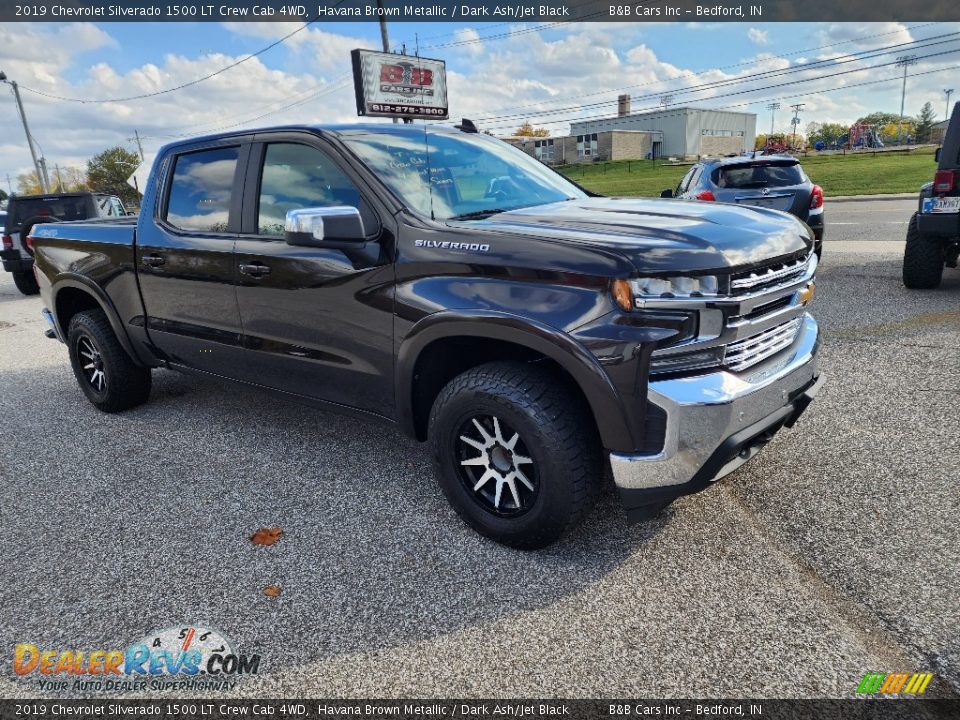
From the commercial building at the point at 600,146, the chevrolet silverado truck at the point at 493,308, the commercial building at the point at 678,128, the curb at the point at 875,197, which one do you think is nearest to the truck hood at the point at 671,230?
the chevrolet silverado truck at the point at 493,308

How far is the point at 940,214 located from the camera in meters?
6.66

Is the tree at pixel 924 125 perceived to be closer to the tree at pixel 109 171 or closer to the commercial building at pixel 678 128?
the commercial building at pixel 678 128

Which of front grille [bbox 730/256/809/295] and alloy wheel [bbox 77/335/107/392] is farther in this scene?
alloy wheel [bbox 77/335/107/392]

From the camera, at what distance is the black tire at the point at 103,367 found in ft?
15.8

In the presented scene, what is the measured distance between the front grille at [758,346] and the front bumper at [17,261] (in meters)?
12.7

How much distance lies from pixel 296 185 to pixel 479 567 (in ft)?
6.98

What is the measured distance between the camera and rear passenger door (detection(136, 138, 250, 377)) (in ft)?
12.4

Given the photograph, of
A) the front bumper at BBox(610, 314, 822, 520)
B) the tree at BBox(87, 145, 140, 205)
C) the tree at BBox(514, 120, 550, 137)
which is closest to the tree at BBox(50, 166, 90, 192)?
the tree at BBox(87, 145, 140, 205)

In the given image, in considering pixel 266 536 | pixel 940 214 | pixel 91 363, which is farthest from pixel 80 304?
pixel 940 214

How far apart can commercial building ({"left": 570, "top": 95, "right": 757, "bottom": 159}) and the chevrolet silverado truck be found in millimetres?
98335

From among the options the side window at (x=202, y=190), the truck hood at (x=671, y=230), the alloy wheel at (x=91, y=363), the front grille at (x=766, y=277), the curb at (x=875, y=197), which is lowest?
the curb at (x=875, y=197)

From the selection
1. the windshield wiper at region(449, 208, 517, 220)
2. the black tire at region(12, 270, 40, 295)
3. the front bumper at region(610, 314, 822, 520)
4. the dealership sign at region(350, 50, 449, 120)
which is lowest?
the black tire at region(12, 270, 40, 295)

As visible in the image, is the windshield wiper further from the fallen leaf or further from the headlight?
the fallen leaf

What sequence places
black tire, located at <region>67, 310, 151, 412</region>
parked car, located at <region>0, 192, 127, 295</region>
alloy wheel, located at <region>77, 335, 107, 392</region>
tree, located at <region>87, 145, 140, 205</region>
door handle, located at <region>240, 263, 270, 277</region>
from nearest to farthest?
door handle, located at <region>240, 263, 270, 277</region>, black tire, located at <region>67, 310, 151, 412</region>, alloy wheel, located at <region>77, 335, 107, 392</region>, parked car, located at <region>0, 192, 127, 295</region>, tree, located at <region>87, 145, 140, 205</region>
